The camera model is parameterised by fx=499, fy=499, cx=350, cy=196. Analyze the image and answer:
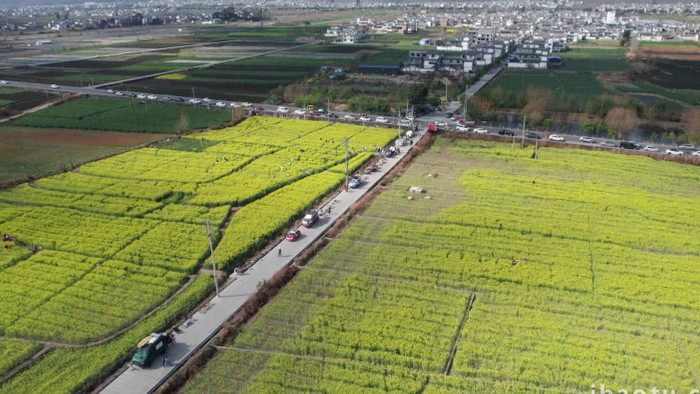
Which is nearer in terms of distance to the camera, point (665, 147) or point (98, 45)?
point (665, 147)

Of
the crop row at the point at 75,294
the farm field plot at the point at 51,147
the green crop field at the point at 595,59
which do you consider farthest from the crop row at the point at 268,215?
the green crop field at the point at 595,59

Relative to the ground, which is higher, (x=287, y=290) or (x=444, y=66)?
(x=444, y=66)

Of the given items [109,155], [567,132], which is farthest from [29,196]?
[567,132]

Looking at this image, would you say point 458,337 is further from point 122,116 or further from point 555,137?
point 122,116

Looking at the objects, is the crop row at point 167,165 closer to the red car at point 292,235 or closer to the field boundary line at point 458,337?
the red car at point 292,235

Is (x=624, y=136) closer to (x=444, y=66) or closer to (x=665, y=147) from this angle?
(x=665, y=147)
